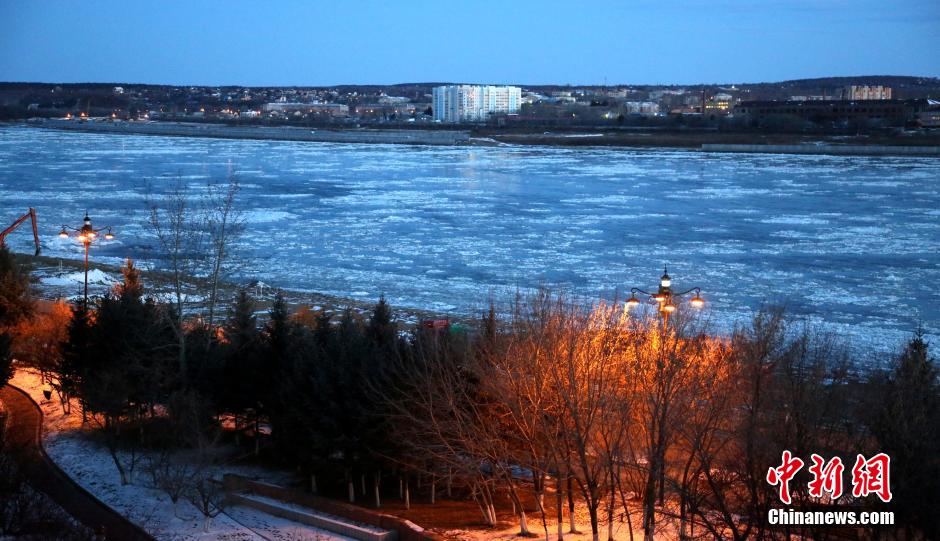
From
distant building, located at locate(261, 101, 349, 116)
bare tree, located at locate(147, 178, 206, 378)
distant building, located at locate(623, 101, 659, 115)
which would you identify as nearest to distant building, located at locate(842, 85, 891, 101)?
distant building, located at locate(623, 101, 659, 115)

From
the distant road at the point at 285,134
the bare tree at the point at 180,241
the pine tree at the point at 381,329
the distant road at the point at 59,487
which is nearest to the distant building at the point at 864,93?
the distant road at the point at 285,134

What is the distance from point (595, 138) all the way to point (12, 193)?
1975 inches

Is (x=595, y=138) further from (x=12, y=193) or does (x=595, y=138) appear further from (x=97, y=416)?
(x=97, y=416)

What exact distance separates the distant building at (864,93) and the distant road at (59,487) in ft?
468

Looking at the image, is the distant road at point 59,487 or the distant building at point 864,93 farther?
the distant building at point 864,93

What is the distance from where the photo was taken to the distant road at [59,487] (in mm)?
9289

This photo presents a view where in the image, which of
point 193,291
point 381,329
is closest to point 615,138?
point 193,291

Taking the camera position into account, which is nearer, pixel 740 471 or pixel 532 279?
pixel 740 471

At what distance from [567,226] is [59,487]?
19366mm

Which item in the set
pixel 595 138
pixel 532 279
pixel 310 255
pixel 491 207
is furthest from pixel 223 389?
pixel 595 138

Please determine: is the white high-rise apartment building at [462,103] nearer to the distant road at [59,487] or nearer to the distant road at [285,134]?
the distant road at [285,134]

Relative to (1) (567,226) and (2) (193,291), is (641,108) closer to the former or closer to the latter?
(1) (567,226)

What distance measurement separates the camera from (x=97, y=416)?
13.1m

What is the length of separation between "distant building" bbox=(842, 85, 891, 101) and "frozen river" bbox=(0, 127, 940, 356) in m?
99.3
